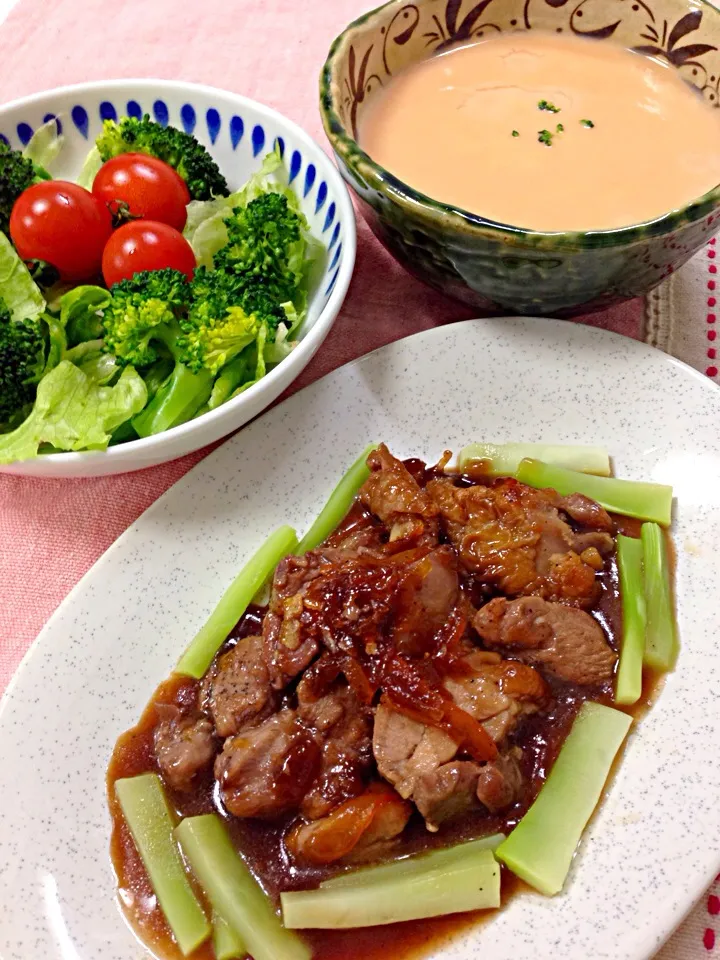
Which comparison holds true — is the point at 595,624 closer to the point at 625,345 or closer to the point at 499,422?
the point at 499,422

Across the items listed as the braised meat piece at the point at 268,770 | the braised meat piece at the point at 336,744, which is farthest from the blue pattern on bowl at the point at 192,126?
the braised meat piece at the point at 268,770

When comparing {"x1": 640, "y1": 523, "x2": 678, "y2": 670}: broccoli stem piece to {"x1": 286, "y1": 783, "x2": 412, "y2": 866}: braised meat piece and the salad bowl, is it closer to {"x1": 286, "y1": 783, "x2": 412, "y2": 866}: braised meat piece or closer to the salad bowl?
{"x1": 286, "y1": 783, "x2": 412, "y2": 866}: braised meat piece

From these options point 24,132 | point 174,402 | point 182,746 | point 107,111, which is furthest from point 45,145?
point 182,746

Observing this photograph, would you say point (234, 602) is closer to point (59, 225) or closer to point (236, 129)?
point (59, 225)

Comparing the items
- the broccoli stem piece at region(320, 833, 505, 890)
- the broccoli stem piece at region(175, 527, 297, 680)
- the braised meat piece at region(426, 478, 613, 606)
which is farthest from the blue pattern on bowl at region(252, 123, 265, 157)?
the broccoli stem piece at region(320, 833, 505, 890)

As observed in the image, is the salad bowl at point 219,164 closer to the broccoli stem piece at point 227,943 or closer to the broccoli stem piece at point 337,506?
the broccoli stem piece at point 337,506

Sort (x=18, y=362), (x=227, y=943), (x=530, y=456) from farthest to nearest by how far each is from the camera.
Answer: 1. (x=530, y=456)
2. (x=18, y=362)
3. (x=227, y=943)

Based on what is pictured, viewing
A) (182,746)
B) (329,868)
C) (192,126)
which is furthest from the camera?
(192,126)
